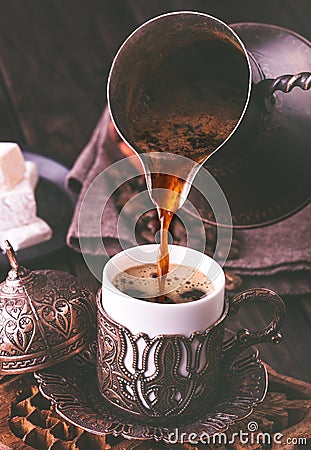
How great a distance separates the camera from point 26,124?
1.65 meters

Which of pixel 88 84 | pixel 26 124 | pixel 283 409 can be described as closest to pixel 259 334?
pixel 283 409

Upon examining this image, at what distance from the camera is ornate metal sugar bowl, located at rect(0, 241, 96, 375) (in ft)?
3.03

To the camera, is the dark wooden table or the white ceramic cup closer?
the white ceramic cup

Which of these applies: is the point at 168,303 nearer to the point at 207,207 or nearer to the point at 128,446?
the point at 128,446

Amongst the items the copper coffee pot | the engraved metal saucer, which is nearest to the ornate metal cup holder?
the engraved metal saucer

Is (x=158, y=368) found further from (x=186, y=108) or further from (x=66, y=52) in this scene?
(x=66, y=52)

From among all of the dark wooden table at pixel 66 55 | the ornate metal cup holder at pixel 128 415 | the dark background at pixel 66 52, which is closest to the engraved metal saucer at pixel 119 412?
the ornate metal cup holder at pixel 128 415

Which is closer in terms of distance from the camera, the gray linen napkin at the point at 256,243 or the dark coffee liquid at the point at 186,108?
the dark coffee liquid at the point at 186,108

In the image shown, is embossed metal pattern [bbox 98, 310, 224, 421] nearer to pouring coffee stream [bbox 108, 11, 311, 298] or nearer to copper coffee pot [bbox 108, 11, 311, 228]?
pouring coffee stream [bbox 108, 11, 311, 298]

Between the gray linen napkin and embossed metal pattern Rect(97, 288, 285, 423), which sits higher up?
embossed metal pattern Rect(97, 288, 285, 423)

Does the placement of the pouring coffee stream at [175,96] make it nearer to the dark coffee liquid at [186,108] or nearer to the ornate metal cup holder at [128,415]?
the dark coffee liquid at [186,108]

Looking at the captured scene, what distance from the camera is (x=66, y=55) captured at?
193 cm

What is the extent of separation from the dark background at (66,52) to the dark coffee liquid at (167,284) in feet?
2.04

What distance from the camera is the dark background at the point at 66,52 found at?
5.40 feet
